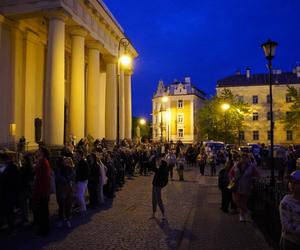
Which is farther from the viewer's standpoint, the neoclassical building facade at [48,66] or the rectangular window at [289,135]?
the rectangular window at [289,135]

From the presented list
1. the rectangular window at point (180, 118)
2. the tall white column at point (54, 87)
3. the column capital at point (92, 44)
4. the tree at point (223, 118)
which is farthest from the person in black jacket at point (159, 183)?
the rectangular window at point (180, 118)

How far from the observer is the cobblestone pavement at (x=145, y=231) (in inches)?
337

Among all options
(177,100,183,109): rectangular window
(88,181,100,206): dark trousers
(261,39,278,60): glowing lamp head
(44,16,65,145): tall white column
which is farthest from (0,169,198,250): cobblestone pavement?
(177,100,183,109): rectangular window

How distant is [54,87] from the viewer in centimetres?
2295

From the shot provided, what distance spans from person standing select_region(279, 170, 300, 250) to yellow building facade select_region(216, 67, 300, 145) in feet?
248

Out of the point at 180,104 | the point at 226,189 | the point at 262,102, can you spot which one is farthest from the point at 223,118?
the point at 226,189

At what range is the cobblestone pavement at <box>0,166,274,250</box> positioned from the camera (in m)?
8.55

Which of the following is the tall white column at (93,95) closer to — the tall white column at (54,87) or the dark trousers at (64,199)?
the tall white column at (54,87)

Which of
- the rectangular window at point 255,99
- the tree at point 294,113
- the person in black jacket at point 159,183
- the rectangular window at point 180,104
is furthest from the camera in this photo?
the rectangular window at point 180,104

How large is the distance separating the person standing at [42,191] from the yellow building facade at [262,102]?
71732mm

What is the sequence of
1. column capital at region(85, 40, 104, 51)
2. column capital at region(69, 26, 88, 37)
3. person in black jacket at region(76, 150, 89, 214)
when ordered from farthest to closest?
column capital at region(85, 40, 104, 51), column capital at region(69, 26, 88, 37), person in black jacket at region(76, 150, 89, 214)

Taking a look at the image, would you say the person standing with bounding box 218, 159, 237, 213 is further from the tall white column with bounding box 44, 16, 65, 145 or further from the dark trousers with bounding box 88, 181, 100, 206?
the tall white column with bounding box 44, 16, 65, 145

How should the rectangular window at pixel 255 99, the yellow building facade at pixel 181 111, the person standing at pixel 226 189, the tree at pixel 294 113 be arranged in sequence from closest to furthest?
the person standing at pixel 226 189
the tree at pixel 294 113
the rectangular window at pixel 255 99
the yellow building facade at pixel 181 111

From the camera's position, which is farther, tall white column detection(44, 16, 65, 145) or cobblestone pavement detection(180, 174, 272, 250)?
tall white column detection(44, 16, 65, 145)
